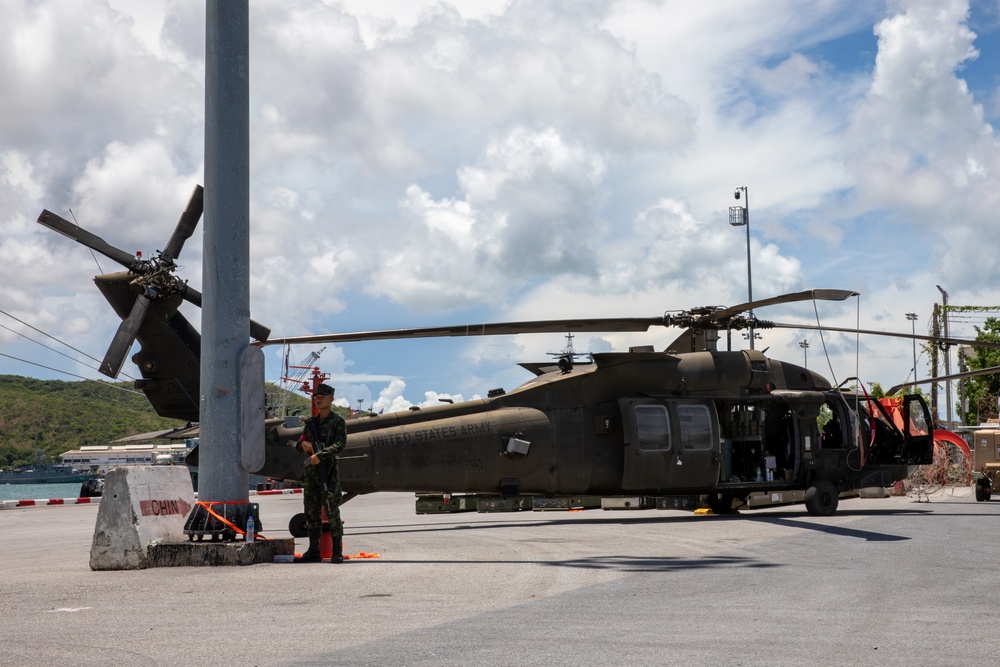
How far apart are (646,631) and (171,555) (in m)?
6.14

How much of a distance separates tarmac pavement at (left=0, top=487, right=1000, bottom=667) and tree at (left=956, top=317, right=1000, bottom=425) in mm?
48616

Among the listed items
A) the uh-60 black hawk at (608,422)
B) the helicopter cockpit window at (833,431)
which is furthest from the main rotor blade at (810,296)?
the helicopter cockpit window at (833,431)

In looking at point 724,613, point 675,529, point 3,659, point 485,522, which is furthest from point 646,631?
point 485,522

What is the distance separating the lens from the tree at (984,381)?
187ft

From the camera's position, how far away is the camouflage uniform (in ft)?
35.6

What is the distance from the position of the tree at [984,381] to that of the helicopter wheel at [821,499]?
136 feet

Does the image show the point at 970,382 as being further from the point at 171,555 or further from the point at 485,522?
the point at 171,555

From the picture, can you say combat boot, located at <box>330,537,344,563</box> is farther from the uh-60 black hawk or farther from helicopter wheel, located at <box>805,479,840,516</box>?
helicopter wheel, located at <box>805,479,840,516</box>

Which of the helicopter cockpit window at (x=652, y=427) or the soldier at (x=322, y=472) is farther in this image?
the helicopter cockpit window at (x=652, y=427)

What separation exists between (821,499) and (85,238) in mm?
15029

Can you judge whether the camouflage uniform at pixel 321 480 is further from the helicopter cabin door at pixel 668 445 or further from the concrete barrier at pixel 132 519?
the helicopter cabin door at pixel 668 445

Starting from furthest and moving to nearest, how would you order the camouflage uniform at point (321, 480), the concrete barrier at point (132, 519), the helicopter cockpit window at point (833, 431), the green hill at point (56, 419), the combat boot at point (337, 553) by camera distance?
the green hill at point (56, 419) < the helicopter cockpit window at point (833, 431) < the camouflage uniform at point (321, 480) < the combat boot at point (337, 553) < the concrete barrier at point (132, 519)

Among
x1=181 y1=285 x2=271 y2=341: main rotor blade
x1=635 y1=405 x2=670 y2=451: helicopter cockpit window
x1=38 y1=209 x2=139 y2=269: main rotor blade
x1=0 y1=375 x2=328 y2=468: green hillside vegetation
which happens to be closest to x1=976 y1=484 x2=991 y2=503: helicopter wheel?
x1=635 y1=405 x2=670 y2=451: helicopter cockpit window

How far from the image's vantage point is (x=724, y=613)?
6988 millimetres
